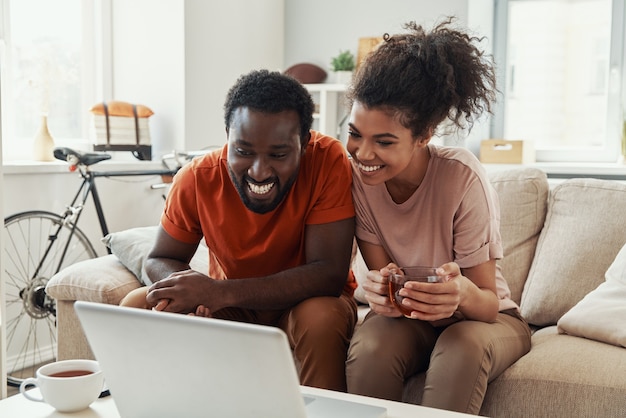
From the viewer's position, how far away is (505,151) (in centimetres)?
396

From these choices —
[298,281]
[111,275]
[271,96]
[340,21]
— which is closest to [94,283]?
[111,275]

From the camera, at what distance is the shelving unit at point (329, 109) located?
171 inches

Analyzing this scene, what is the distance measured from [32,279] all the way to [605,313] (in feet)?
7.13

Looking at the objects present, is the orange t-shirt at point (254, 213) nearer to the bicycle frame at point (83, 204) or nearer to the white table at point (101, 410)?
the white table at point (101, 410)

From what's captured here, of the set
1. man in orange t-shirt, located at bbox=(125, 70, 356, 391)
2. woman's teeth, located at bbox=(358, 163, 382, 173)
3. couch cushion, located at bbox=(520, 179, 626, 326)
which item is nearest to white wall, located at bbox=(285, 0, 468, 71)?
couch cushion, located at bbox=(520, 179, 626, 326)

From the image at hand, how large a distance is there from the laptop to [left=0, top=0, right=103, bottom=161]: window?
2559 millimetres

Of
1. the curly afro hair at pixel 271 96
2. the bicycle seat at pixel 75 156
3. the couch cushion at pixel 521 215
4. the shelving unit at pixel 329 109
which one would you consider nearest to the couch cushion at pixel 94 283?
the curly afro hair at pixel 271 96

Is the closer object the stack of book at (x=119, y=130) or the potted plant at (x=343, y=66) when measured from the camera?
the stack of book at (x=119, y=130)

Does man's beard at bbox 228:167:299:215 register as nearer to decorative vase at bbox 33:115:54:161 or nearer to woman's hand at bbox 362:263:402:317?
woman's hand at bbox 362:263:402:317

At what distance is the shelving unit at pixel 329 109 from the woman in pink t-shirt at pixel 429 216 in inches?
99.3

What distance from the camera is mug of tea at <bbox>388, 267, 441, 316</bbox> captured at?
147 centimetres

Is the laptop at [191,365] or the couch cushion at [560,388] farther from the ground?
the laptop at [191,365]

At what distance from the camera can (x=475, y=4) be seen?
4.09 m

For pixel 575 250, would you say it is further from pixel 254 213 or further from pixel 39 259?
pixel 39 259
